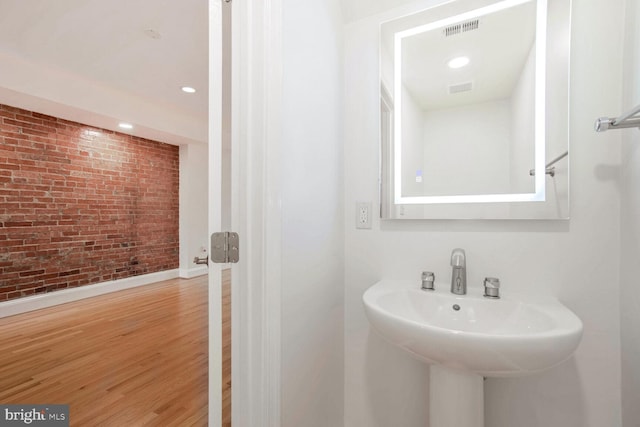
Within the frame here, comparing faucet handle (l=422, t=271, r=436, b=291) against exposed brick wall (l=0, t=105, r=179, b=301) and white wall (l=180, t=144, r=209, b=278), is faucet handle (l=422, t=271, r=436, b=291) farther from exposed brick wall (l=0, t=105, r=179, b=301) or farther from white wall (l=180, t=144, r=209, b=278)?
white wall (l=180, t=144, r=209, b=278)

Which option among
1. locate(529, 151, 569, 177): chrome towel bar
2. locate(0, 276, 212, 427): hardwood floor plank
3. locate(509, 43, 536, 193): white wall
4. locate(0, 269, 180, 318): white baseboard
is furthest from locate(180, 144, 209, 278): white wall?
locate(529, 151, 569, 177): chrome towel bar

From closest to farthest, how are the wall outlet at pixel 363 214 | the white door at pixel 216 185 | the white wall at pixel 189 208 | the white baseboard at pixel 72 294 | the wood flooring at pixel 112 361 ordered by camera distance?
the white door at pixel 216 185, the wall outlet at pixel 363 214, the wood flooring at pixel 112 361, the white baseboard at pixel 72 294, the white wall at pixel 189 208

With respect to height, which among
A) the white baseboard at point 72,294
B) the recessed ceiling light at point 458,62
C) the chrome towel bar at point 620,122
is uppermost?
the recessed ceiling light at point 458,62

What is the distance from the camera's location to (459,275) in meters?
1.07

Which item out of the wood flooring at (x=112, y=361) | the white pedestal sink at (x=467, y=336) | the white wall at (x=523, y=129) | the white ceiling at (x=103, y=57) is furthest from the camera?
the white ceiling at (x=103, y=57)

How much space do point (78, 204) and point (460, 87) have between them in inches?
175

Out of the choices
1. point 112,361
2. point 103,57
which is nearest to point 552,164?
point 112,361

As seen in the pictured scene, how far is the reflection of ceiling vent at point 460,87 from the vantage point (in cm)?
117

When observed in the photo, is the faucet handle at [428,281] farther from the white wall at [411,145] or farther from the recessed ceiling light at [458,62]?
the recessed ceiling light at [458,62]

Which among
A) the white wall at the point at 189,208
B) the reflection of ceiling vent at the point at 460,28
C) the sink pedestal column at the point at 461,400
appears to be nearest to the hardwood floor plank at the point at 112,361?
the sink pedestal column at the point at 461,400

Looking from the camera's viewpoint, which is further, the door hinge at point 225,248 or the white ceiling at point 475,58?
the white ceiling at point 475,58

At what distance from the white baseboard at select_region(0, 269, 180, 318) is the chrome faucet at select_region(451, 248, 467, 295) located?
14.2 feet

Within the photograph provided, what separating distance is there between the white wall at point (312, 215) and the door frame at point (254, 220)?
0.06 meters

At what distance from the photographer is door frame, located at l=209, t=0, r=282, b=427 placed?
2.84 ft
